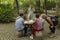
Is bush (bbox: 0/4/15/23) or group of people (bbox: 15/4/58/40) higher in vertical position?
group of people (bbox: 15/4/58/40)

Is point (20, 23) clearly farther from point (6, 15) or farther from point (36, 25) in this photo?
point (6, 15)

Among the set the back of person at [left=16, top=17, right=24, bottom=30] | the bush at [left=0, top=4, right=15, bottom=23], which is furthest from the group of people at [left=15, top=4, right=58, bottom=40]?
the bush at [left=0, top=4, right=15, bottom=23]

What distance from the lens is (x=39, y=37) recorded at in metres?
10.4

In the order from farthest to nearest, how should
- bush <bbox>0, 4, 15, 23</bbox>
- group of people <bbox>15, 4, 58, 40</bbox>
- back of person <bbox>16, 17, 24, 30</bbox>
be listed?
bush <bbox>0, 4, 15, 23</bbox> < back of person <bbox>16, 17, 24, 30</bbox> < group of people <bbox>15, 4, 58, 40</bbox>

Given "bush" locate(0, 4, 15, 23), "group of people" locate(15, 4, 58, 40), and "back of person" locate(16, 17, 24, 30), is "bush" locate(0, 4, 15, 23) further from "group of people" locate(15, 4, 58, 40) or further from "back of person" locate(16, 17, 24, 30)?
"back of person" locate(16, 17, 24, 30)

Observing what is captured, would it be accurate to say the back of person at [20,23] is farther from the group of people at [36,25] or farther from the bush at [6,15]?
the bush at [6,15]

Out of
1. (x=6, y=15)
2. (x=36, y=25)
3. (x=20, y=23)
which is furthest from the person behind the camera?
(x=6, y=15)

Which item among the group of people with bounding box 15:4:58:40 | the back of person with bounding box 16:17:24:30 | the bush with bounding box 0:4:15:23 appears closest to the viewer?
the group of people with bounding box 15:4:58:40

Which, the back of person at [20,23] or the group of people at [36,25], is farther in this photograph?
the back of person at [20,23]

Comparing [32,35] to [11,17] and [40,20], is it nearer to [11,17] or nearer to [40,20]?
[40,20]

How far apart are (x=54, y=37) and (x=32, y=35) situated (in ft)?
4.15

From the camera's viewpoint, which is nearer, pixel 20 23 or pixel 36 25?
pixel 36 25

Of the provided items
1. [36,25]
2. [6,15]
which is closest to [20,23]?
[36,25]

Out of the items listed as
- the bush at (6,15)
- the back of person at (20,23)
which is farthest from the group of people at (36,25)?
the bush at (6,15)
